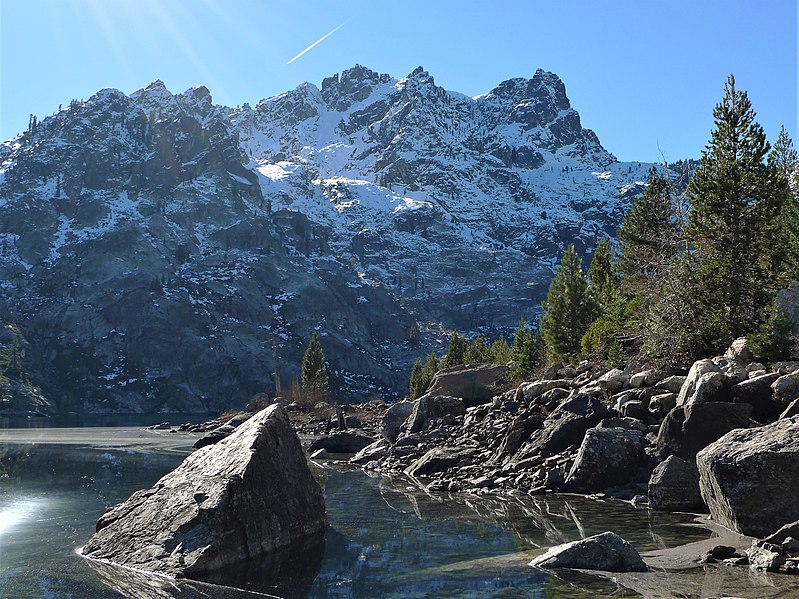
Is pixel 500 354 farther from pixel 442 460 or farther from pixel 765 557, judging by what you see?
pixel 765 557

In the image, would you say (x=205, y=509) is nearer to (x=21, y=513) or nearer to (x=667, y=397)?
(x=21, y=513)

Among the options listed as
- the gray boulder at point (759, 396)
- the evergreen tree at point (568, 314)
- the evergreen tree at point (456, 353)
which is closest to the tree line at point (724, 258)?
the gray boulder at point (759, 396)

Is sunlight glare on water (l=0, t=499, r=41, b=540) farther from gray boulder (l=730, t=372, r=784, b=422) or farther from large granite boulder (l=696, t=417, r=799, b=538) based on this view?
gray boulder (l=730, t=372, r=784, b=422)

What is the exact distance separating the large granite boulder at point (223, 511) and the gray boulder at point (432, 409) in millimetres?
24246

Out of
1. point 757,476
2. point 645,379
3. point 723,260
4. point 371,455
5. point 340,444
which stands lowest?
point 340,444

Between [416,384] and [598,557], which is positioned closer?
[598,557]

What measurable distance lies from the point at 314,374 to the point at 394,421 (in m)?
90.7

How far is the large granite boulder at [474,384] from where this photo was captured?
4594 cm

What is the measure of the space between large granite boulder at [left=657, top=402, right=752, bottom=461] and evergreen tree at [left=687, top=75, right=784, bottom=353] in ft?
35.7

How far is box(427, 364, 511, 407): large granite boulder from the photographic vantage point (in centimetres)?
4594

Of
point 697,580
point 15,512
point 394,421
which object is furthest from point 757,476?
point 394,421

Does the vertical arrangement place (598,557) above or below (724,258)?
below

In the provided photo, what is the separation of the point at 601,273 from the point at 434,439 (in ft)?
126

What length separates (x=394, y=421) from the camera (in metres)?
45.9
